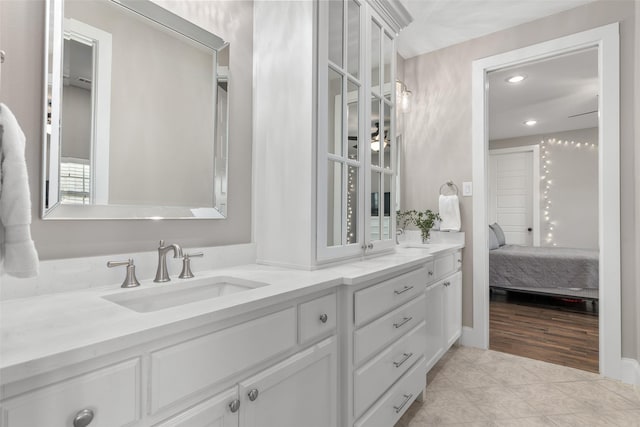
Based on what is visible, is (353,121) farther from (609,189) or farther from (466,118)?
(609,189)

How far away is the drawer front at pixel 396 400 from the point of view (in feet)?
4.80

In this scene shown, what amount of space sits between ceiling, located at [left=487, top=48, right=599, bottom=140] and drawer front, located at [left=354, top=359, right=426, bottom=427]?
97.5 inches

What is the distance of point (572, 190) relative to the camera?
5762mm

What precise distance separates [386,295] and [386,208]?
682 millimetres

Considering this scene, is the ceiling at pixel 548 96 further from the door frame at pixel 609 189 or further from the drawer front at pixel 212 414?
the drawer front at pixel 212 414

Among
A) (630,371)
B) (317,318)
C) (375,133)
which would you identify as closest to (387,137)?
(375,133)

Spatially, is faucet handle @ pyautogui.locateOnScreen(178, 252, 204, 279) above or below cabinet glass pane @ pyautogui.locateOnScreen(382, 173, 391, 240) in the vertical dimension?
below

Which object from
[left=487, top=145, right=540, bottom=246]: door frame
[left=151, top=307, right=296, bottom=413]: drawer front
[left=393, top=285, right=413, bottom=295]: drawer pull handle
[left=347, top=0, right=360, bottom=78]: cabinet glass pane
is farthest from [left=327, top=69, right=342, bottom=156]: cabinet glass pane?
[left=487, top=145, right=540, bottom=246]: door frame

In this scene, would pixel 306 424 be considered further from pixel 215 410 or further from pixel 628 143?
pixel 628 143

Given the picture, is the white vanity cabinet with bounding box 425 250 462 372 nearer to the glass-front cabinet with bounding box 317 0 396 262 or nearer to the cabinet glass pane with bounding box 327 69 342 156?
the glass-front cabinet with bounding box 317 0 396 262

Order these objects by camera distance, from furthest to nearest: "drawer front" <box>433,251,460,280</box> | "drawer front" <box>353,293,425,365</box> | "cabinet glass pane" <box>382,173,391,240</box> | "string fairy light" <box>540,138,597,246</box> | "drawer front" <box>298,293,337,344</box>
Result: "string fairy light" <box>540,138,597,246</box> → "drawer front" <box>433,251,460,280</box> → "cabinet glass pane" <box>382,173,391,240</box> → "drawer front" <box>353,293,425,365</box> → "drawer front" <box>298,293,337,344</box>

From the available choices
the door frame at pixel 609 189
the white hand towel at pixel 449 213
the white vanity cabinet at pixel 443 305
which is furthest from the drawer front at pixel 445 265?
the door frame at pixel 609 189

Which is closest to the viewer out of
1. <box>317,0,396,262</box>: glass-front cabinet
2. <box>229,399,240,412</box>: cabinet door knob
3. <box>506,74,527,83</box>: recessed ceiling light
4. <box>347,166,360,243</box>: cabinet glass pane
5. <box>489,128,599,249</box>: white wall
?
<box>229,399,240,412</box>: cabinet door knob

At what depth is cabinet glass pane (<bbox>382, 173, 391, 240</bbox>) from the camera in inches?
80.9
